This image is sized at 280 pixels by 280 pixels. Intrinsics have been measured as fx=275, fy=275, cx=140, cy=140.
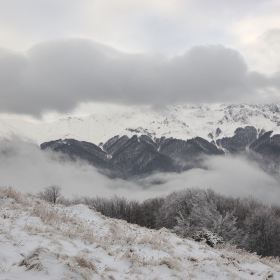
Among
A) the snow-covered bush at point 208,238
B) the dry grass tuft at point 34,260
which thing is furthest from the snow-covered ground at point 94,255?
the snow-covered bush at point 208,238

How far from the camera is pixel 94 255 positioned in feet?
26.0

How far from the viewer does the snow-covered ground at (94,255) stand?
5816 millimetres

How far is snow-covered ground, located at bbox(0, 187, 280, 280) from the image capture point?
5816 mm

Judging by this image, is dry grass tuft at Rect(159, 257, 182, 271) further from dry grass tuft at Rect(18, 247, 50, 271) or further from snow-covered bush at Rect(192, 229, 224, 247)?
snow-covered bush at Rect(192, 229, 224, 247)

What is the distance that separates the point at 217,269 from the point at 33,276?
18.4ft

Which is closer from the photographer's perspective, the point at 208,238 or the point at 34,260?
the point at 34,260

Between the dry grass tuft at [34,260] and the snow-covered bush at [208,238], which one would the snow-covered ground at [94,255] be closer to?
the dry grass tuft at [34,260]

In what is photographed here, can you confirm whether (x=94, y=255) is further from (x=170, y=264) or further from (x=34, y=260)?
(x=34, y=260)

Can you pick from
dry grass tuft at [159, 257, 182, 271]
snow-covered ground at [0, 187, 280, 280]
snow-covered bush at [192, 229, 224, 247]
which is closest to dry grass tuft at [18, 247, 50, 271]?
snow-covered ground at [0, 187, 280, 280]

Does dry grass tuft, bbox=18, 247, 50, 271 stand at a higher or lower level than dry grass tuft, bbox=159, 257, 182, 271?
higher

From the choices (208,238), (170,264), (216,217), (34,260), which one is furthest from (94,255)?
(216,217)

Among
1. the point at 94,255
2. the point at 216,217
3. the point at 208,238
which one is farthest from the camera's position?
the point at 216,217

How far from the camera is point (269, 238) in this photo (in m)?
66.2

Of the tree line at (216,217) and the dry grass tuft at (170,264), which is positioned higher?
the dry grass tuft at (170,264)
